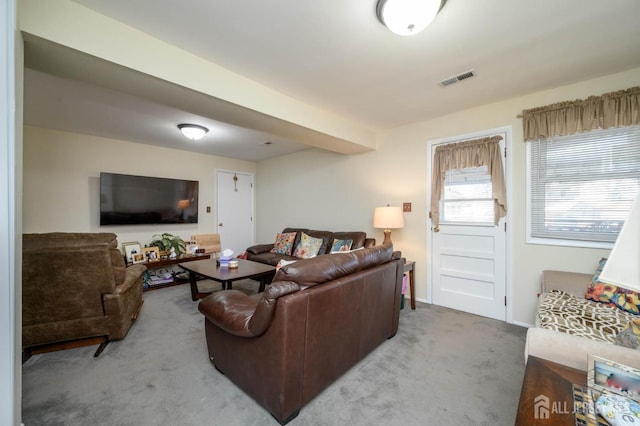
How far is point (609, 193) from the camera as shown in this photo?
2.32 metres

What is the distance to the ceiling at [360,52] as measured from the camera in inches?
61.9

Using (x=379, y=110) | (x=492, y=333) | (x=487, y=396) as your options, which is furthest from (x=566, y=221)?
(x=379, y=110)

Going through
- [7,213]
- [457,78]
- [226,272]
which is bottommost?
[226,272]

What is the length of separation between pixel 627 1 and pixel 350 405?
289cm

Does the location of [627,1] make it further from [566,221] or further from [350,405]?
[350,405]

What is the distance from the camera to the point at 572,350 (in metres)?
1.10

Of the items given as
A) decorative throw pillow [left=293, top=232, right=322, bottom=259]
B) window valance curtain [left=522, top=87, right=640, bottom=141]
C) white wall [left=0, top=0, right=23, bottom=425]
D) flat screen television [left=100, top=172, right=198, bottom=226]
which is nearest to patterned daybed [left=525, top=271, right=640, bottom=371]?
window valance curtain [left=522, top=87, right=640, bottom=141]

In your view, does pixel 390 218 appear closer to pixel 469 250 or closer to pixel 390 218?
pixel 390 218

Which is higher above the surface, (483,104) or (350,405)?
(483,104)

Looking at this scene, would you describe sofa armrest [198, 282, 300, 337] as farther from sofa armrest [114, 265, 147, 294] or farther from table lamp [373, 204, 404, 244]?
table lamp [373, 204, 404, 244]

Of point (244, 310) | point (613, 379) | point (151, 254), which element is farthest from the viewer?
point (151, 254)

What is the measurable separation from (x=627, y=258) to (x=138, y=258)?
498 centimetres

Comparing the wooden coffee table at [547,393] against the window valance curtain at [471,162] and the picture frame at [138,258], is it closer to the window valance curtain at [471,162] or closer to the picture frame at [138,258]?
the window valance curtain at [471,162]

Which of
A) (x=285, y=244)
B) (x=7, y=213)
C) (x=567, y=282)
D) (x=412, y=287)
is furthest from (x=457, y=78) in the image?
(x=285, y=244)
